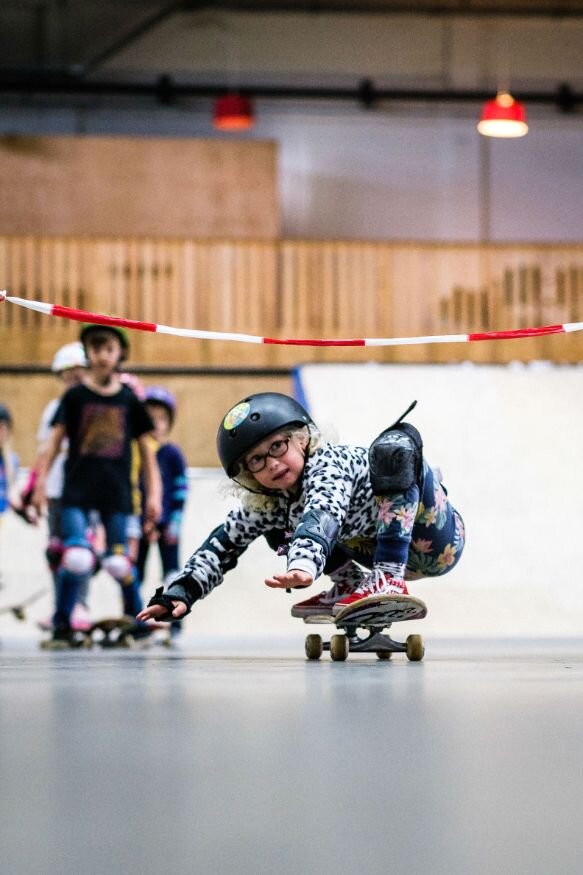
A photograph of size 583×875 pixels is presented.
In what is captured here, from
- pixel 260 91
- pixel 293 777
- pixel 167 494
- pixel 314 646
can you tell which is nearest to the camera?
pixel 293 777

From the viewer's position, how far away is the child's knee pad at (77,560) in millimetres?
4781

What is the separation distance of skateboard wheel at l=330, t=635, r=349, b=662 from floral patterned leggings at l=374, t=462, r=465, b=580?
0.21 m

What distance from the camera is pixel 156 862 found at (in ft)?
3.47

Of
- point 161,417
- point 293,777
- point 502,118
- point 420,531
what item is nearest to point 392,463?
point 420,531

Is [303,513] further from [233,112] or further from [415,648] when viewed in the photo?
[233,112]

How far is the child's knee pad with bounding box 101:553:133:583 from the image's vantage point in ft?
16.2

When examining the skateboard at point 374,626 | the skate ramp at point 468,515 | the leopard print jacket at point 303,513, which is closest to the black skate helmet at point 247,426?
the leopard print jacket at point 303,513

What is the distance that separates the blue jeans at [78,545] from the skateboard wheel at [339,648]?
→ 1.69 metres

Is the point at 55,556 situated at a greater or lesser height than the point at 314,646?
greater

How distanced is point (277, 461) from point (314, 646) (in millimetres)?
533

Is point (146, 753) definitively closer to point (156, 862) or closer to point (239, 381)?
point (156, 862)

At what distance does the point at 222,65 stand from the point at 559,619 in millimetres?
10735

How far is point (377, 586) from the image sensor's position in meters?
3.24

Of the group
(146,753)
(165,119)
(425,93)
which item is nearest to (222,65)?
(165,119)
